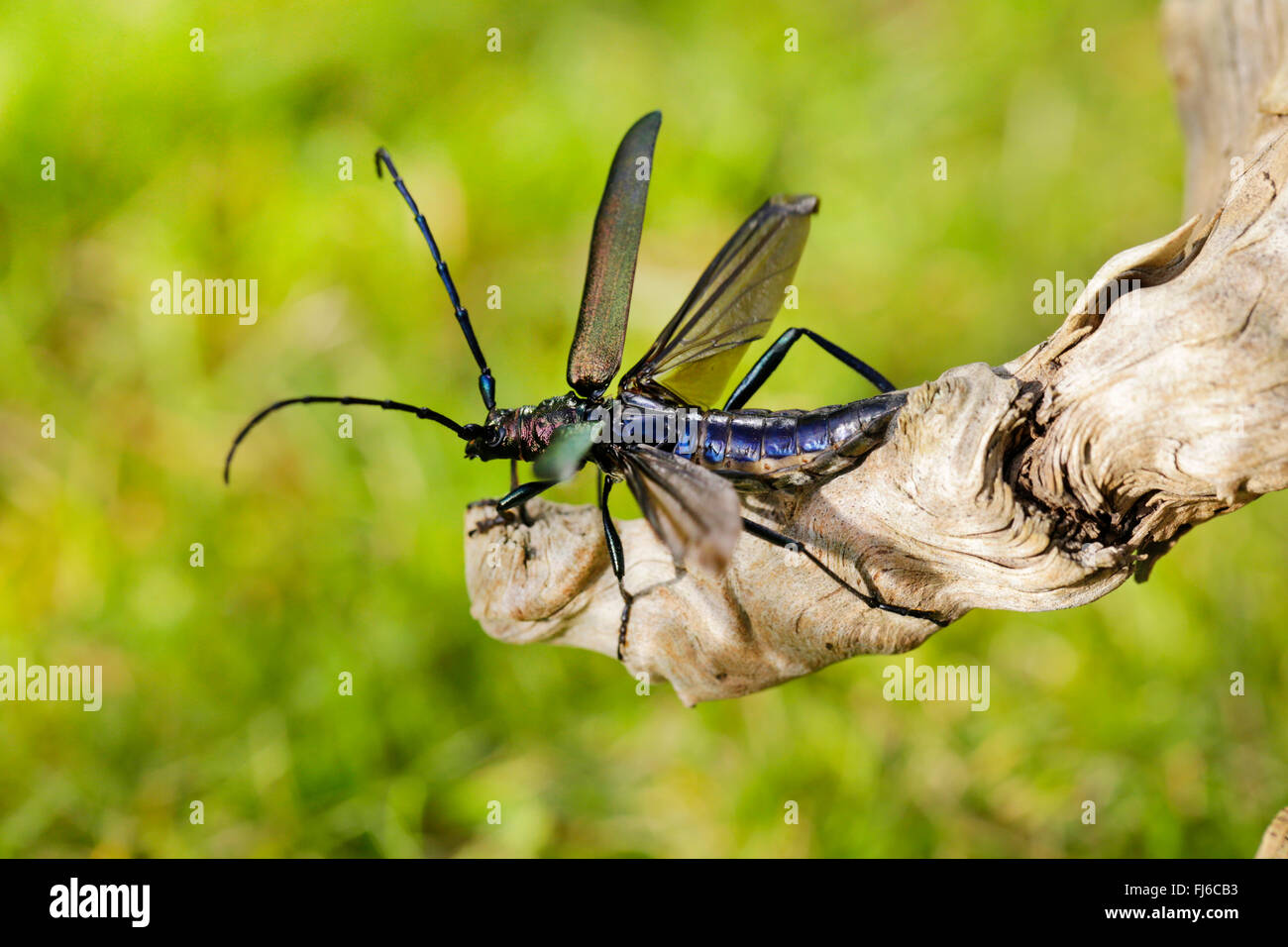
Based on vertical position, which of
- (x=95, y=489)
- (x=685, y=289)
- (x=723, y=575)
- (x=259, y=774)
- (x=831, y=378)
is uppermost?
(x=685, y=289)

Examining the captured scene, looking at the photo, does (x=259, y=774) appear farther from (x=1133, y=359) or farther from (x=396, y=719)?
(x=1133, y=359)

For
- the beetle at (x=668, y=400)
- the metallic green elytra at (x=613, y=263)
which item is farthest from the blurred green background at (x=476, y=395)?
the metallic green elytra at (x=613, y=263)

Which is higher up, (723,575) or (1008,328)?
(1008,328)

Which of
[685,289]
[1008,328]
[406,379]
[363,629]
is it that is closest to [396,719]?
[363,629]

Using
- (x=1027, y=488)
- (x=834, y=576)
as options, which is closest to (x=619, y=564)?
(x=834, y=576)

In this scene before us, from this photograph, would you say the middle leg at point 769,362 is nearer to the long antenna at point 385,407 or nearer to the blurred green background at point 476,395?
the long antenna at point 385,407

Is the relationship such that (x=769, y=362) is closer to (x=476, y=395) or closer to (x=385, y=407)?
(x=385, y=407)
